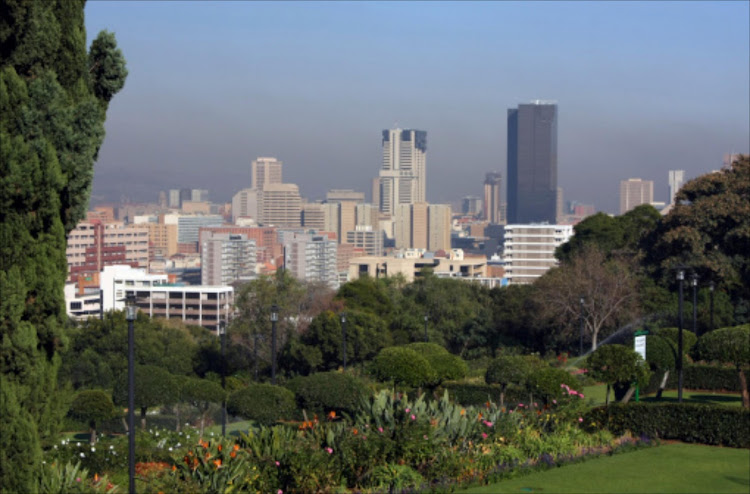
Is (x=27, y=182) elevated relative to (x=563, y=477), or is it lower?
elevated

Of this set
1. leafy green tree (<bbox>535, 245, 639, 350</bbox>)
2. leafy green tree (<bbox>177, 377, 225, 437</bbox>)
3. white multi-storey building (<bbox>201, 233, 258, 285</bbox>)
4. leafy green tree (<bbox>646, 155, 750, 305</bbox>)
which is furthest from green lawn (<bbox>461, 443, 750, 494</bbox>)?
white multi-storey building (<bbox>201, 233, 258, 285</bbox>)

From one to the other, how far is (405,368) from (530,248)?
5579 inches

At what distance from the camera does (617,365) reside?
1847 cm

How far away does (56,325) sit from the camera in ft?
29.9

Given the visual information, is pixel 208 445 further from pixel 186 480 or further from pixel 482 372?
pixel 482 372

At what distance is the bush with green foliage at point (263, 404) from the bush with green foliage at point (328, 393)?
0.30 m

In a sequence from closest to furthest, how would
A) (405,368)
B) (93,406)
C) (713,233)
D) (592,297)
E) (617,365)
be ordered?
1. (617,365)
2. (405,368)
3. (93,406)
4. (713,233)
5. (592,297)

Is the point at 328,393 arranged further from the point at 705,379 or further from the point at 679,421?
the point at 705,379

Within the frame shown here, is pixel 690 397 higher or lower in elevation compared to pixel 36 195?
lower

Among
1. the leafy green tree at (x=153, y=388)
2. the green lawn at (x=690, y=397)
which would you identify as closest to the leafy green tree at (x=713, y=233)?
the green lawn at (x=690, y=397)

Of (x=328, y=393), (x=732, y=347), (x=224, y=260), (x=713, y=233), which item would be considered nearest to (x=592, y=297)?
(x=713, y=233)

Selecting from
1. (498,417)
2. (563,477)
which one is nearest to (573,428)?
(498,417)

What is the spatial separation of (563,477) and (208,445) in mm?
4713

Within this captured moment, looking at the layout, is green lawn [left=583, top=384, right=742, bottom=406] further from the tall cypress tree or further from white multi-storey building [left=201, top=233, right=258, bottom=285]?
white multi-storey building [left=201, top=233, right=258, bottom=285]
